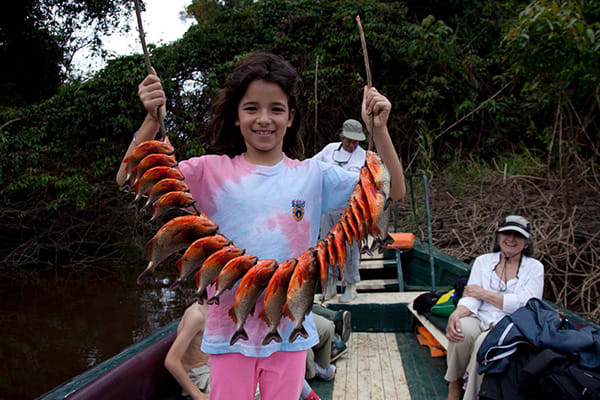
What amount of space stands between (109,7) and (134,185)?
1203cm

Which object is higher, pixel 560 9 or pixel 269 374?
pixel 560 9

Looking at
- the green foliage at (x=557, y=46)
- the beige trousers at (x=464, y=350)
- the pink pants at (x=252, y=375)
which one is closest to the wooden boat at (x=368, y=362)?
the beige trousers at (x=464, y=350)

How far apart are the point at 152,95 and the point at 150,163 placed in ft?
0.68

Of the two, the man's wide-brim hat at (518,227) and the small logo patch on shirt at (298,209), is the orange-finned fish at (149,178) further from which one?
the man's wide-brim hat at (518,227)

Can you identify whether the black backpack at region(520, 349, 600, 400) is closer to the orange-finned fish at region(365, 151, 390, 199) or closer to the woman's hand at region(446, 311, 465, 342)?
the woman's hand at region(446, 311, 465, 342)

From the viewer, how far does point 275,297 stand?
115cm

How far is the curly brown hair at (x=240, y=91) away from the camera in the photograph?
1.35 meters

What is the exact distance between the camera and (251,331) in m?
1.24

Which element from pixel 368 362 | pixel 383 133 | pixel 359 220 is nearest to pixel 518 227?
pixel 368 362

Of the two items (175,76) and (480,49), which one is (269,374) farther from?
(480,49)

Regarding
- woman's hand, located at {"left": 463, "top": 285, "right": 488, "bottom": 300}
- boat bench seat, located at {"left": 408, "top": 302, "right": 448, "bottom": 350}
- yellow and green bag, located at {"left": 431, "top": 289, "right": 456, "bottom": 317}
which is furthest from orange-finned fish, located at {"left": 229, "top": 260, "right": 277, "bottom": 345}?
yellow and green bag, located at {"left": 431, "top": 289, "right": 456, "bottom": 317}

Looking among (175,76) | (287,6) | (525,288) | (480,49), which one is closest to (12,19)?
(175,76)

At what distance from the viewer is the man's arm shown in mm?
2369

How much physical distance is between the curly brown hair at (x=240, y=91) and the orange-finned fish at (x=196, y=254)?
39 centimetres
